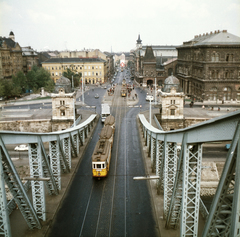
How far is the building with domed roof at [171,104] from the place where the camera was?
170 ft

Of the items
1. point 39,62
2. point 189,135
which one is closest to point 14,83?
point 39,62

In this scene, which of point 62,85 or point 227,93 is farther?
point 227,93

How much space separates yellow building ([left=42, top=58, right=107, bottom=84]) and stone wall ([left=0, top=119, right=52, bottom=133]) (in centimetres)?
7430

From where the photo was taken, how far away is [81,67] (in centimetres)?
13112

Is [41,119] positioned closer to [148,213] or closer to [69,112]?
[69,112]

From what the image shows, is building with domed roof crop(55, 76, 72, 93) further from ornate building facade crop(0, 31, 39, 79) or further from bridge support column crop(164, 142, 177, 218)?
ornate building facade crop(0, 31, 39, 79)

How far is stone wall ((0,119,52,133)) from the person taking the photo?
55031mm

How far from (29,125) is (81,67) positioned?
261 ft

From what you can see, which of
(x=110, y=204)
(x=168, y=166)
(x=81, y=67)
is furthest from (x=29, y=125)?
(x=81, y=67)

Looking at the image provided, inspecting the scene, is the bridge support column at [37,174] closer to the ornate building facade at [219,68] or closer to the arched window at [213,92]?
the ornate building facade at [219,68]

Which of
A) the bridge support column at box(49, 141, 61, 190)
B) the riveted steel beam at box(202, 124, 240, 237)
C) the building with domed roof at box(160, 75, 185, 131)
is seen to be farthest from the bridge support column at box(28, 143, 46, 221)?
the building with domed roof at box(160, 75, 185, 131)

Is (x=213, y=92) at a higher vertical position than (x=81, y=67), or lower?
lower

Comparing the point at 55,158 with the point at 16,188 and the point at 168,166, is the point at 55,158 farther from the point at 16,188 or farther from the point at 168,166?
the point at 168,166

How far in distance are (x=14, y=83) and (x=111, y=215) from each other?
8193 cm
